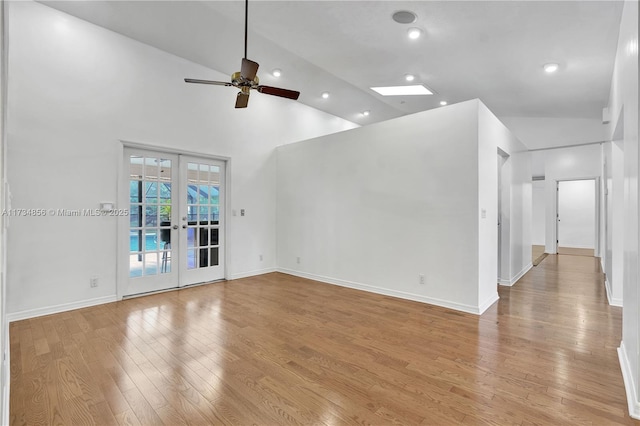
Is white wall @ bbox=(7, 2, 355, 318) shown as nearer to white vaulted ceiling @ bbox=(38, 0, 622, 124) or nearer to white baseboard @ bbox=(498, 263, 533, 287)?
white vaulted ceiling @ bbox=(38, 0, 622, 124)

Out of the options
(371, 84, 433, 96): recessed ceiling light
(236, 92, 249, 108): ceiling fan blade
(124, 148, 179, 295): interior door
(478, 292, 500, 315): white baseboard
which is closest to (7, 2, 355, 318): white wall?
(124, 148, 179, 295): interior door

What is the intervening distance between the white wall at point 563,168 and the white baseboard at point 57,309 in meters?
10.5

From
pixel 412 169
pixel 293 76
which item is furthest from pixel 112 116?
pixel 412 169

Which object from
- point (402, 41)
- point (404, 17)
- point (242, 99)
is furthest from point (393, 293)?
point (404, 17)

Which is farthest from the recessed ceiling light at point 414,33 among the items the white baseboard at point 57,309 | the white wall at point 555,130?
the white baseboard at point 57,309

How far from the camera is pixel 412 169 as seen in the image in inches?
161

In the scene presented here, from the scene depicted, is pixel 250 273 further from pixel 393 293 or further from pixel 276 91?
pixel 276 91

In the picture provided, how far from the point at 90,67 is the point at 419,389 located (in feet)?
16.2

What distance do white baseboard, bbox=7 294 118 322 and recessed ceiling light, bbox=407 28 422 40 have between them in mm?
4888

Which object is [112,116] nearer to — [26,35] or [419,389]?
[26,35]

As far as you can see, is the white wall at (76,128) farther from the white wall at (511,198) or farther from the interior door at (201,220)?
the white wall at (511,198)

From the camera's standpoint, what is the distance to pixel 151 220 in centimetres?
449

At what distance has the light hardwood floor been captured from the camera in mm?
1865

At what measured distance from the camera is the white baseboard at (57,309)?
3344mm
